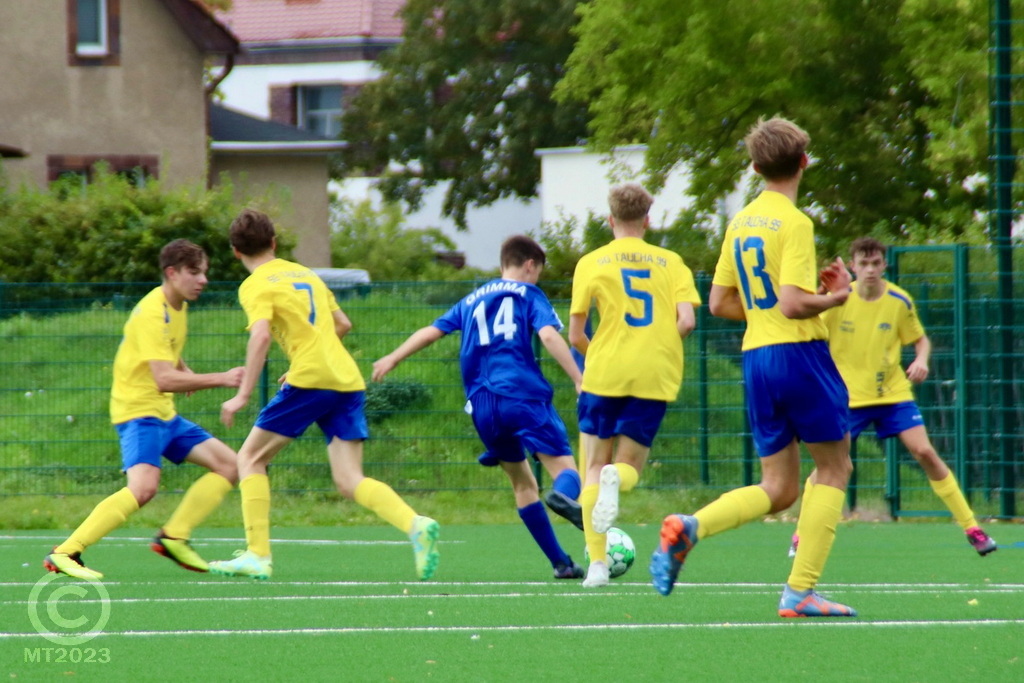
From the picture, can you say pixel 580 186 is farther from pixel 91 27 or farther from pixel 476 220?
pixel 476 220

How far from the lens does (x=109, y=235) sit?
21469mm

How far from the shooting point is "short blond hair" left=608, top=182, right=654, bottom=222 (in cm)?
785

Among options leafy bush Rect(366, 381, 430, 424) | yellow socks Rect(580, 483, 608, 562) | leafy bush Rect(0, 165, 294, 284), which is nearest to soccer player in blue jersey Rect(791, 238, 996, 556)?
yellow socks Rect(580, 483, 608, 562)

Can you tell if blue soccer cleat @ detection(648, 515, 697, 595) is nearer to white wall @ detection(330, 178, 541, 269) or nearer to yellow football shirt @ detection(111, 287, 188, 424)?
yellow football shirt @ detection(111, 287, 188, 424)

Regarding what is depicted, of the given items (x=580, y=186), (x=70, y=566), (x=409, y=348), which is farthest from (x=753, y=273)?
(x=580, y=186)

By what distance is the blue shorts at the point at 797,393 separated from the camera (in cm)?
609

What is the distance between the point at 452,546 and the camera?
436 inches

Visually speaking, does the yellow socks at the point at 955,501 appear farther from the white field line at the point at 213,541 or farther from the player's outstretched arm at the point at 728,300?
the player's outstretched arm at the point at 728,300

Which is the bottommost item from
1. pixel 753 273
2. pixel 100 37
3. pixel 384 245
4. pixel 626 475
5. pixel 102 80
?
pixel 626 475

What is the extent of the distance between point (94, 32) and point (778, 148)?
2598cm

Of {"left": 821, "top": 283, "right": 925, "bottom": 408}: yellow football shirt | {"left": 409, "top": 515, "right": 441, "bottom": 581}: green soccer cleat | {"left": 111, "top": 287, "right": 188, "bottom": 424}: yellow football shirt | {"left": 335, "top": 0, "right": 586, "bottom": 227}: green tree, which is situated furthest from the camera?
{"left": 335, "top": 0, "right": 586, "bottom": 227}: green tree

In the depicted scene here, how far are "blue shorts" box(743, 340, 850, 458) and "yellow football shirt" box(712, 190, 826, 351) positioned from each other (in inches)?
2.2

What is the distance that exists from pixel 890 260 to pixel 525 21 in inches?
1247

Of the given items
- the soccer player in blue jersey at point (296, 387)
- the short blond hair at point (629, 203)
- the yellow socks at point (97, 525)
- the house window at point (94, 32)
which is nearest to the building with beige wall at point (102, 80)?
the house window at point (94, 32)
